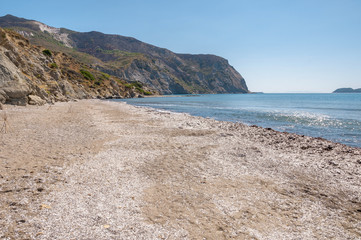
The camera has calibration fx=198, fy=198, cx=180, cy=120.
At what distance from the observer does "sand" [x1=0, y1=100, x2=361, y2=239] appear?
5.03m

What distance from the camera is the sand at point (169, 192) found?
5.03 m

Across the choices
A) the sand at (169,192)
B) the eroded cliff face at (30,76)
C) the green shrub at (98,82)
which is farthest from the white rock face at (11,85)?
the green shrub at (98,82)

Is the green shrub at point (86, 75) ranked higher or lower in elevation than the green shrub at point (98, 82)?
higher

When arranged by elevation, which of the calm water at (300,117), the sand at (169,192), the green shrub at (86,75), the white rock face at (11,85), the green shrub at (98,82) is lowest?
the sand at (169,192)

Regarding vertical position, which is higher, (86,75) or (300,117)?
(86,75)

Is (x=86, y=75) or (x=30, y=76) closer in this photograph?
(x=30, y=76)

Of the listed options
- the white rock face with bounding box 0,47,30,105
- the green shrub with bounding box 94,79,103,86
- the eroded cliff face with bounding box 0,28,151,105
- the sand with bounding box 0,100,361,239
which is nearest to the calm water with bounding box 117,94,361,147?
the sand with bounding box 0,100,361,239

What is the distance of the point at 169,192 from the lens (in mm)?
7125

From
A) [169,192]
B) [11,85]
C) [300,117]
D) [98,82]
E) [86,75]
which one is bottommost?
[169,192]

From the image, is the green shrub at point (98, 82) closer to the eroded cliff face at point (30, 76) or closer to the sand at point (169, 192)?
the eroded cliff face at point (30, 76)

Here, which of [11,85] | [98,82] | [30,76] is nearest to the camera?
[11,85]

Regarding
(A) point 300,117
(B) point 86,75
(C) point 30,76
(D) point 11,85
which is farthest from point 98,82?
(A) point 300,117

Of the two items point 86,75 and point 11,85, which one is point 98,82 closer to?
point 86,75

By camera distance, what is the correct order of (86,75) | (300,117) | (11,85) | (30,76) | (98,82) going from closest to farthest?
(11,85), (30,76), (300,117), (86,75), (98,82)
